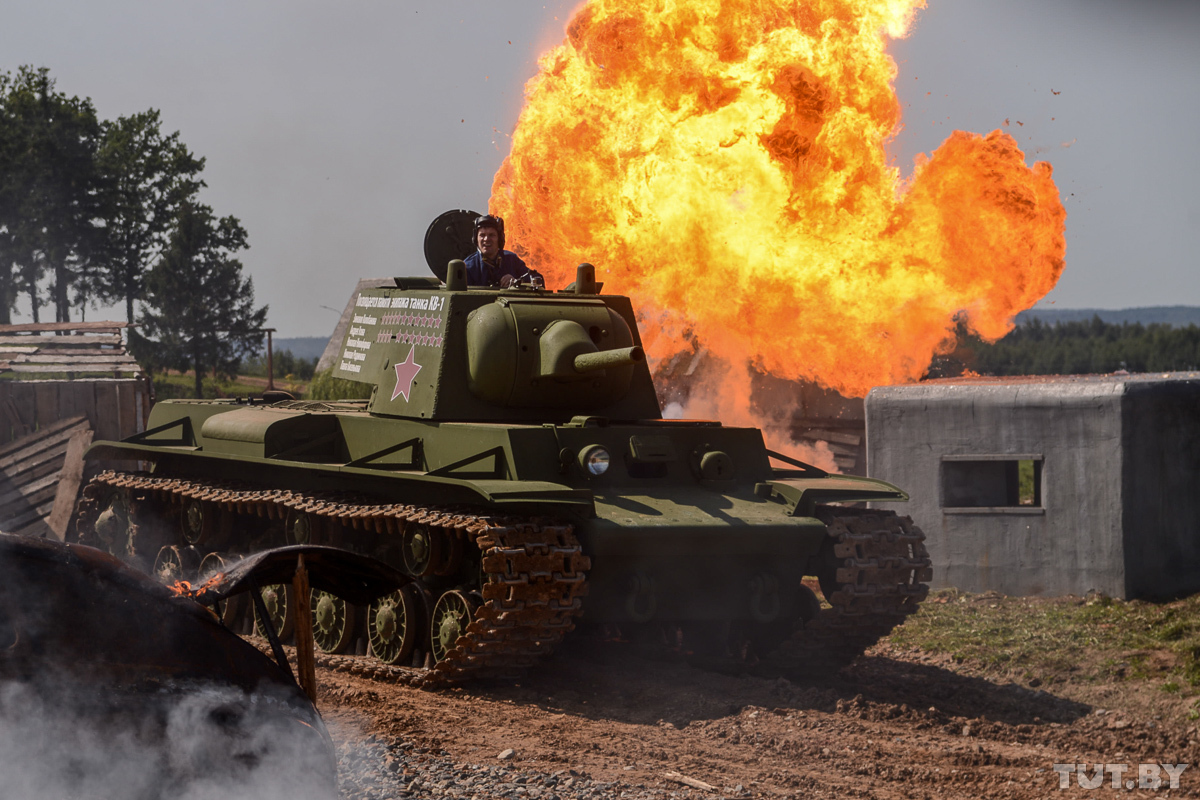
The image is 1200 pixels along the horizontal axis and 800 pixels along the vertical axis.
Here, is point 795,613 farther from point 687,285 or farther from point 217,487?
point 687,285

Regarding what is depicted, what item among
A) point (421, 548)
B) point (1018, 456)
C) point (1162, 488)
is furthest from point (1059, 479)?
point (421, 548)

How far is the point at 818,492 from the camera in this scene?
33.8ft

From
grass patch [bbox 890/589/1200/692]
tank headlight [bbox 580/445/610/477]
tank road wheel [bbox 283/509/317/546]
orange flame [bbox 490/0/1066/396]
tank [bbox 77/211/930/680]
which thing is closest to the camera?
tank [bbox 77/211/930/680]

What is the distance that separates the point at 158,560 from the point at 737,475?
21.8 feet

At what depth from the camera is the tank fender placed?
33.5 feet

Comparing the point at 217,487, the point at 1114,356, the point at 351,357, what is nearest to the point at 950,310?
the point at 351,357

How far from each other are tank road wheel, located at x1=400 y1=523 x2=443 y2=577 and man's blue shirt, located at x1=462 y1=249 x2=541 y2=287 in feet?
9.99

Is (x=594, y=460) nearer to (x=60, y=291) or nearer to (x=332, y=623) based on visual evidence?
(x=332, y=623)

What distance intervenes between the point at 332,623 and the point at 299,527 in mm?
931

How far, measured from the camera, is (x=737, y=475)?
35.8 ft

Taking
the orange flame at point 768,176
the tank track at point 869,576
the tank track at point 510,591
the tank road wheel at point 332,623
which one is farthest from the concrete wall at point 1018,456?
the tank road wheel at point 332,623

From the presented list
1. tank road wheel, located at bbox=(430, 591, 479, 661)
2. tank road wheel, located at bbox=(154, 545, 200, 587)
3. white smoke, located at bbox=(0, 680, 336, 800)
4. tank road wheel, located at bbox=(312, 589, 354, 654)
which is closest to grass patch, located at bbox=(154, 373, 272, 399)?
tank road wheel, located at bbox=(154, 545, 200, 587)

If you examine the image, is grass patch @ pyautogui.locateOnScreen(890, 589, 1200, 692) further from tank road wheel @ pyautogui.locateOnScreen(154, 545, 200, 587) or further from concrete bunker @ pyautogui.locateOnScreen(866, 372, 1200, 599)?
tank road wheel @ pyautogui.locateOnScreen(154, 545, 200, 587)

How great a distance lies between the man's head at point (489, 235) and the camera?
12789 millimetres
